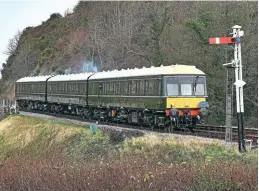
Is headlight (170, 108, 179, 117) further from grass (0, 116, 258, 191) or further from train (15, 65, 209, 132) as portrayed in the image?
grass (0, 116, 258, 191)

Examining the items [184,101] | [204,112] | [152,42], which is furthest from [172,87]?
[152,42]

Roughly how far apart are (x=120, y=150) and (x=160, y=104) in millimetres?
3152

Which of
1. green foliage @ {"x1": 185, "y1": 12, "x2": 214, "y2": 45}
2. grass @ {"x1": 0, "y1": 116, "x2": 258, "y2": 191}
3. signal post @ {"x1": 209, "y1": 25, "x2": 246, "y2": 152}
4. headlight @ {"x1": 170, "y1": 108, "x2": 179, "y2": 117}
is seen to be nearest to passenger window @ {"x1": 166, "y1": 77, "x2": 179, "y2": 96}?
headlight @ {"x1": 170, "y1": 108, "x2": 179, "y2": 117}

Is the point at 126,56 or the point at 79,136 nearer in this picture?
the point at 79,136

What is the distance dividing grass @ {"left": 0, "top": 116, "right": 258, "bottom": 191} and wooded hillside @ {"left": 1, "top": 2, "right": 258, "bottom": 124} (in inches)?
338

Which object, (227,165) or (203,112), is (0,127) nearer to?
(203,112)

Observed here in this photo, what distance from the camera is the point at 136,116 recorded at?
24.8 meters

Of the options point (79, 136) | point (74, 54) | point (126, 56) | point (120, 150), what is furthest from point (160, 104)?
point (74, 54)

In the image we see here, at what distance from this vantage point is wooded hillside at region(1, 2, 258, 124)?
28.2 m

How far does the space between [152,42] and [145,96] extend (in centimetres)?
1349

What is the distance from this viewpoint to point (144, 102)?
2350cm

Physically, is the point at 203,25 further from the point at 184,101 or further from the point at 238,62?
the point at 238,62

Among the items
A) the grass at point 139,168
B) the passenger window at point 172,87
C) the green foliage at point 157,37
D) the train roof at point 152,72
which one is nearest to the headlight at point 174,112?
the passenger window at point 172,87

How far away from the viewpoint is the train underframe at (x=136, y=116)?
72.1 ft
